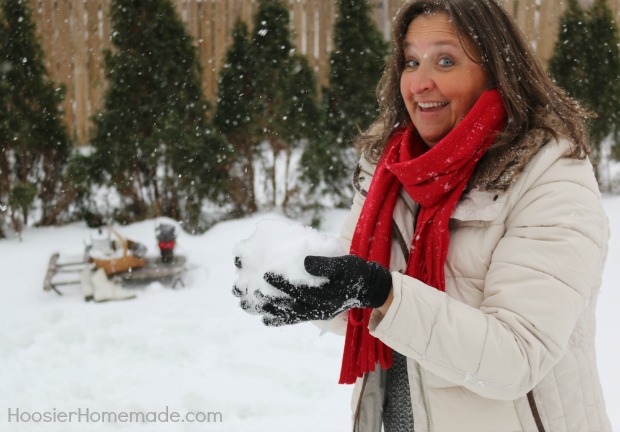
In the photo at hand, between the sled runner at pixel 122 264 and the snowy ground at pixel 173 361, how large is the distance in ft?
0.46

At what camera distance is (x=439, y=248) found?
4.48 ft

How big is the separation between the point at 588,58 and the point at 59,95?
5868 mm

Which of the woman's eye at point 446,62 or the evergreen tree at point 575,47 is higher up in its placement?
the evergreen tree at point 575,47

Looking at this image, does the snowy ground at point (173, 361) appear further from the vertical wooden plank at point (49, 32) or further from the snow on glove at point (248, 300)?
the vertical wooden plank at point (49, 32)

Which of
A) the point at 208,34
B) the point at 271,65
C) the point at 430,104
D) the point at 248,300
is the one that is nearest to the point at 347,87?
the point at 271,65

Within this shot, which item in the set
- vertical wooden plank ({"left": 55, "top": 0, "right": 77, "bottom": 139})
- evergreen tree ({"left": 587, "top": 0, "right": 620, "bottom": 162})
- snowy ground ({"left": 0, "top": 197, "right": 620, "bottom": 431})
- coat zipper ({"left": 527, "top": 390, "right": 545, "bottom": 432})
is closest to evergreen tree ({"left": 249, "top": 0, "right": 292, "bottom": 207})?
snowy ground ({"left": 0, "top": 197, "right": 620, "bottom": 431})

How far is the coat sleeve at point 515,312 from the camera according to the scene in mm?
1162

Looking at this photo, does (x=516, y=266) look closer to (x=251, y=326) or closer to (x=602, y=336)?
(x=602, y=336)

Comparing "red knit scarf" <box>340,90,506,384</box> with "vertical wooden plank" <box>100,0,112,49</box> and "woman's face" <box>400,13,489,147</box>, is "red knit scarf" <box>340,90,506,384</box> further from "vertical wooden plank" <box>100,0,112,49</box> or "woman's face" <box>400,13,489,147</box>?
"vertical wooden plank" <box>100,0,112,49</box>

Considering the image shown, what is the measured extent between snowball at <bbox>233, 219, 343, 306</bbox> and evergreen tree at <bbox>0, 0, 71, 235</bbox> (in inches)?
222

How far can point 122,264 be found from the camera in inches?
215

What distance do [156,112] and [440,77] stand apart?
5.40 metres

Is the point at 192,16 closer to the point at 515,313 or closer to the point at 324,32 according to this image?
the point at 324,32

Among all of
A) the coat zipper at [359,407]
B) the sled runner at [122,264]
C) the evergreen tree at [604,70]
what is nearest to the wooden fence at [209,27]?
the evergreen tree at [604,70]
